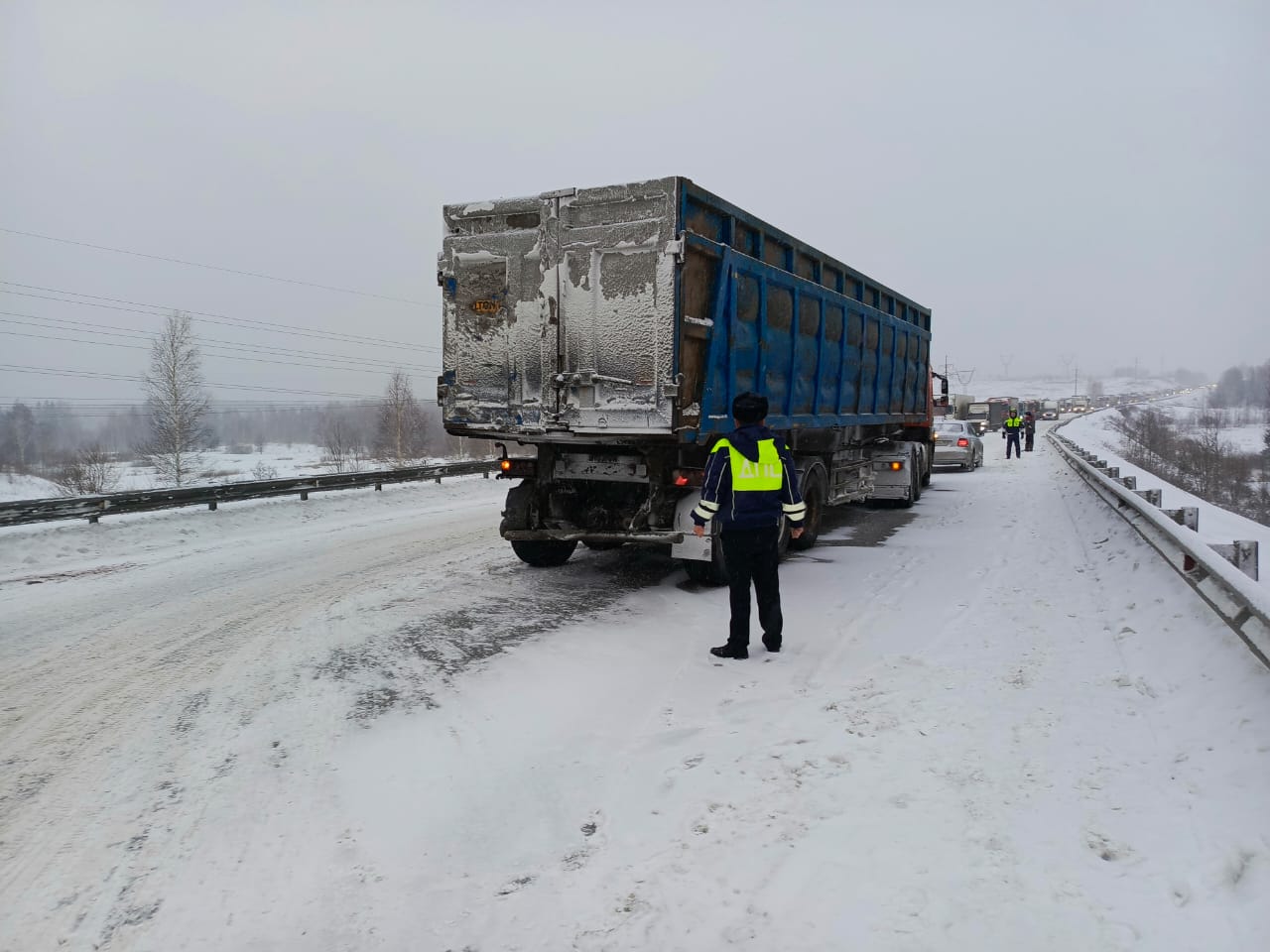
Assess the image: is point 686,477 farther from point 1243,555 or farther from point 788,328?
point 1243,555

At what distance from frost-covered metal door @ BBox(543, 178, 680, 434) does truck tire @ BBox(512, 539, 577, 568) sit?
1.82 meters

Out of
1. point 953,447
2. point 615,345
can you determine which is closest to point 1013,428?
point 953,447

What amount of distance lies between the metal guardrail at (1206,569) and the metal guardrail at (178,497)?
12.2 m

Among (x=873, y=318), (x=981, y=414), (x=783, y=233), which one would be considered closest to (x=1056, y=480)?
(x=873, y=318)

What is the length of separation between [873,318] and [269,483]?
1008 cm

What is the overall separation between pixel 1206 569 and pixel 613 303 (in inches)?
175

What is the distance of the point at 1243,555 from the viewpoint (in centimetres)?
508

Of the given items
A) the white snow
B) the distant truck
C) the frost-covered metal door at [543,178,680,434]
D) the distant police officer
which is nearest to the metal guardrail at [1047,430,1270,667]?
the frost-covered metal door at [543,178,680,434]

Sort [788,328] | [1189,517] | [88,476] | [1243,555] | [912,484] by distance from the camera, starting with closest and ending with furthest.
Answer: [1243,555] < [1189,517] < [788,328] < [912,484] < [88,476]

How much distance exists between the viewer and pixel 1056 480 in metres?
18.2

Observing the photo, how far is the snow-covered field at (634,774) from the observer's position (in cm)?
268

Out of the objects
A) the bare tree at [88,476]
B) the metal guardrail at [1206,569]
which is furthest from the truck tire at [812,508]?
the bare tree at [88,476]

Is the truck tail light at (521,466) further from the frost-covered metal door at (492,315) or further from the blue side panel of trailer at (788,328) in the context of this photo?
the blue side panel of trailer at (788,328)

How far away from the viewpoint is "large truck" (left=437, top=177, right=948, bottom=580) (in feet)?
21.7
